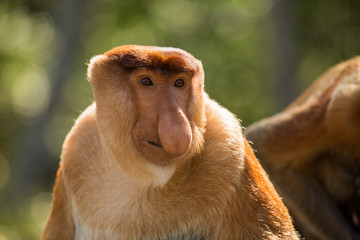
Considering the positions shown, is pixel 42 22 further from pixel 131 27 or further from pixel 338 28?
pixel 338 28

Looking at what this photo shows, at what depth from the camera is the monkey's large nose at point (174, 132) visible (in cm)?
277

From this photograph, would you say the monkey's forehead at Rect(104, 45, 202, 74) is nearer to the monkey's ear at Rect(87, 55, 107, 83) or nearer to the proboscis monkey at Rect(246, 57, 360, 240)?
the monkey's ear at Rect(87, 55, 107, 83)

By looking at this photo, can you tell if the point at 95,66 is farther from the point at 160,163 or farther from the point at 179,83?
the point at 160,163

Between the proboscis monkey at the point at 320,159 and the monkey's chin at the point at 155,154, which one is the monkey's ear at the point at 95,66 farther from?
the proboscis monkey at the point at 320,159

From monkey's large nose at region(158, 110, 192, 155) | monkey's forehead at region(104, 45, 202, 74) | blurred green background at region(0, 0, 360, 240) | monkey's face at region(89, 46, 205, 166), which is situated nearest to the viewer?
monkey's large nose at region(158, 110, 192, 155)

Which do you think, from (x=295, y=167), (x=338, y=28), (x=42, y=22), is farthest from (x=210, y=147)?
(x=42, y=22)

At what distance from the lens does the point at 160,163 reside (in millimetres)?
2930

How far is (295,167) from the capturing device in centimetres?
505

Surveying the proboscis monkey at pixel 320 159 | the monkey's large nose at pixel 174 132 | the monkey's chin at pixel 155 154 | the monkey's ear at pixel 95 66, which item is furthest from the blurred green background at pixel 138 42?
the monkey's large nose at pixel 174 132

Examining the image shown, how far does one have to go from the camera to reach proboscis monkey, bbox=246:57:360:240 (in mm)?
4855

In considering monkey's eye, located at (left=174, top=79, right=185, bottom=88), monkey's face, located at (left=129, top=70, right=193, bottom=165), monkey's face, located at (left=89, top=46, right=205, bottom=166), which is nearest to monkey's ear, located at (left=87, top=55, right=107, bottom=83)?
monkey's face, located at (left=89, top=46, right=205, bottom=166)

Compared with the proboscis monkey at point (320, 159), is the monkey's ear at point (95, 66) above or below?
above

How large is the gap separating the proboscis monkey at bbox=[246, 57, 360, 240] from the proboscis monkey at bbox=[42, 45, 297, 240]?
161 cm

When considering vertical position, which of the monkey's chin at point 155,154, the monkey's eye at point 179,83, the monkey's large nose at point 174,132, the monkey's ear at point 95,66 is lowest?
the monkey's chin at point 155,154
